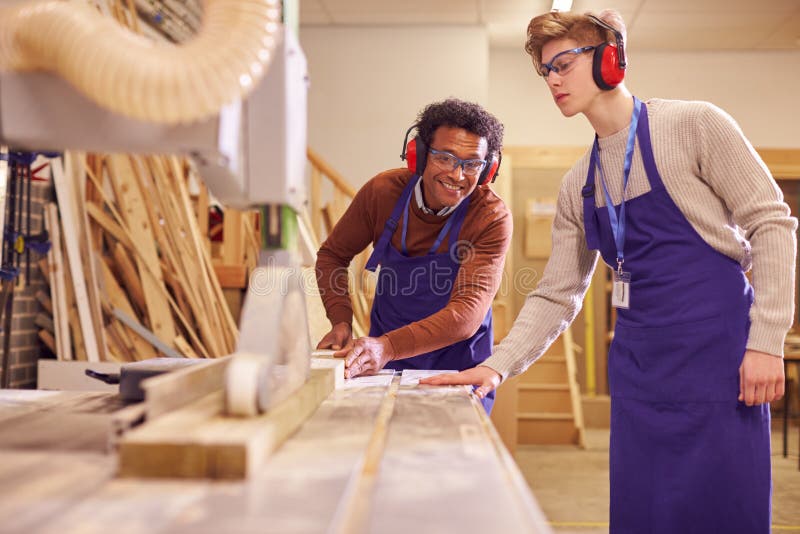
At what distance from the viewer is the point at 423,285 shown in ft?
7.35

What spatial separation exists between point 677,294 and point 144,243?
3.32 meters

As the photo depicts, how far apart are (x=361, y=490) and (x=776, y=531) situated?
3.41 metres

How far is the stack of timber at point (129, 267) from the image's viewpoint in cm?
383

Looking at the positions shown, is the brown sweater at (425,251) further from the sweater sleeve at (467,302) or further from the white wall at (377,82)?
the white wall at (377,82)

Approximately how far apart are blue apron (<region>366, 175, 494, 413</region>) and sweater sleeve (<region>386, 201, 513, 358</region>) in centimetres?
10

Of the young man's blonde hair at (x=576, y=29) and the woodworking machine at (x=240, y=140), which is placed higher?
the young man's blonde hair at (x=576, y=29)

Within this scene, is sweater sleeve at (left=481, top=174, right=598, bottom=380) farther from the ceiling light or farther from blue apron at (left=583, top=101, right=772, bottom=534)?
the ceiling light

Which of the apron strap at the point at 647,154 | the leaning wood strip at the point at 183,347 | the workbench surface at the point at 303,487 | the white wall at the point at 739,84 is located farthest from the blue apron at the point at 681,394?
the white wall at the point at 739,84

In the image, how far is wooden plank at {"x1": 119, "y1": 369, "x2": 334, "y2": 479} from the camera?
70 cm

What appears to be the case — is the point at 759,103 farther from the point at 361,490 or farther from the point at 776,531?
the point at 361,490

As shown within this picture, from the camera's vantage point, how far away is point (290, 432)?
91 cm

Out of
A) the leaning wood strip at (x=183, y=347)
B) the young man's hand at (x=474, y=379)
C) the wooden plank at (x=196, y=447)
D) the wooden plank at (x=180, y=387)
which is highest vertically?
the wooden plank at (x=180, y=387)

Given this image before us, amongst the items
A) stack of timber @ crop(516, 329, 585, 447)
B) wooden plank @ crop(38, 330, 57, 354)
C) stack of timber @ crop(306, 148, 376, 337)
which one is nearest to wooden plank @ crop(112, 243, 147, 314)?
wooden plank @ crop(38, 330, 57, 354)

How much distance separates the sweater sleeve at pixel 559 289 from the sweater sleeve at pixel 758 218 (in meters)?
0.37
